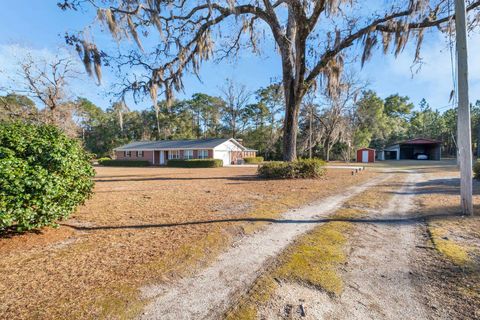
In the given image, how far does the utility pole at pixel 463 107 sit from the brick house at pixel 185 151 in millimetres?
26399

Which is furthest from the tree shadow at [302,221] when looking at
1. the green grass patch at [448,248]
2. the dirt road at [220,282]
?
the green grass patch at [448,248]

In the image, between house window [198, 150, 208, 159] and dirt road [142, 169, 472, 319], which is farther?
house window [198, 150, 208, 159]

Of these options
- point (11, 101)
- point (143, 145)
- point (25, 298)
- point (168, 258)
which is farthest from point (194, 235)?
point (143, 145)

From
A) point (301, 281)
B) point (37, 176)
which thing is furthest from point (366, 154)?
point (37, 176)

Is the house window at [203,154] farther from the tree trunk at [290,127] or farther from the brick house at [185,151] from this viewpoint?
the tree trunk at [290,127]

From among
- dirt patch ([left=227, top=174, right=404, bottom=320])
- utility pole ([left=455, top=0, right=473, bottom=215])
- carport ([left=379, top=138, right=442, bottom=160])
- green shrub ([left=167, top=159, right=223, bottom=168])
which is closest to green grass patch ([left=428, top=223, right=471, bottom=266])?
dirt patch ([left=227, top=174, right=404, bottom=320])

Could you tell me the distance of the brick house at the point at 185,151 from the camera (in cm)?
3138

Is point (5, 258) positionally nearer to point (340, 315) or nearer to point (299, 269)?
point (299, 269)

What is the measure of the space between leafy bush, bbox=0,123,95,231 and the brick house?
2621 centimetres

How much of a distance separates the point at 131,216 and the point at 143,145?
32719 mm

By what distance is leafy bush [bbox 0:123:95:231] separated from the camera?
127 inches

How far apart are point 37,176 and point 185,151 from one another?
29336mm

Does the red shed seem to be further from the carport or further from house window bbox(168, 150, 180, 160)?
house window bbox(168, 150, 180, 160)

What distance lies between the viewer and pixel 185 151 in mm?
32438
